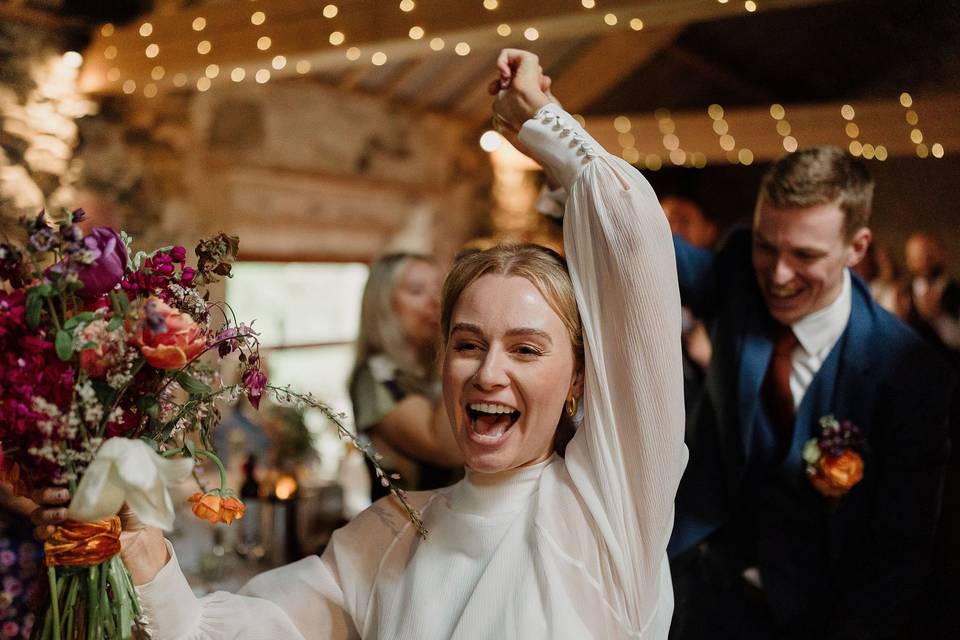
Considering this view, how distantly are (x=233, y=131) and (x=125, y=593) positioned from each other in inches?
155

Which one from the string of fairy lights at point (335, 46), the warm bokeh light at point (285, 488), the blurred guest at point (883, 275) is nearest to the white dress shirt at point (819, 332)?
the string of fairy lights at point (335, 46)

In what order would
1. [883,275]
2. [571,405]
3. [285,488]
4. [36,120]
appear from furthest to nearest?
[883,275], [36,120], [285,488], [571,405]

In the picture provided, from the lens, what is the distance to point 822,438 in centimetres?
175

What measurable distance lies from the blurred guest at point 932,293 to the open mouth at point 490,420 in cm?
304

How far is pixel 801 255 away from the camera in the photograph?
1752 mm

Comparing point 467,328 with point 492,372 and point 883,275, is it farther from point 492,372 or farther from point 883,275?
point 883,275

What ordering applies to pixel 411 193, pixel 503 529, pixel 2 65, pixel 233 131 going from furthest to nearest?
pixel 411 193 < pixel 233 131 < pixel 2 65 < pixel 503 529

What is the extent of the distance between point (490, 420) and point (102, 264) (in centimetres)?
59

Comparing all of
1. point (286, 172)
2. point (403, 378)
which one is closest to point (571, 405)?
point (403, 378)

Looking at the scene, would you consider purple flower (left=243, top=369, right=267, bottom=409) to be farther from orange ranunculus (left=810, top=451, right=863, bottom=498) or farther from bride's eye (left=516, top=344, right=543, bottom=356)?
orange ranunculus (left=810, top=451, right=863, bottom=498)

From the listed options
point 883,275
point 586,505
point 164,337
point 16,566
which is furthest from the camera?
point 883,275

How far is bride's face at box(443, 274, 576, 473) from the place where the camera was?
4.05 feet

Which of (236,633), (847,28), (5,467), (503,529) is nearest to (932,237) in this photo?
(847,28)

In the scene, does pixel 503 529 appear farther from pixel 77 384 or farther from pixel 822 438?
pixel 822 438
